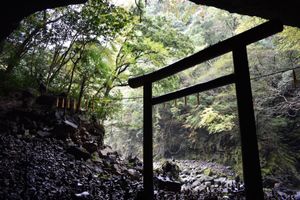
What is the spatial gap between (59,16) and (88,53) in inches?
70.1

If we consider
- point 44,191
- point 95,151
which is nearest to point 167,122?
point 95,151

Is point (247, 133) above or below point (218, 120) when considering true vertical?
below

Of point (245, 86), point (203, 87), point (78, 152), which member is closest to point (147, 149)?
point (203, 87)

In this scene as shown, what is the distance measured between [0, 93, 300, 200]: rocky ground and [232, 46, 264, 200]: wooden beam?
2442 millimetres

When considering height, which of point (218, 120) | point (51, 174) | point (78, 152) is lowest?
point (51, 174)

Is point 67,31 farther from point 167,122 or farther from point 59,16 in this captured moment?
point 167,122

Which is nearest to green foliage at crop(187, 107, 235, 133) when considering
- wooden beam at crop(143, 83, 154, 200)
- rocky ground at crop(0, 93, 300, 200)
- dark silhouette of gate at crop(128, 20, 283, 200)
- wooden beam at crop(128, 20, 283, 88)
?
rocky ground at crop(0, 93, 300, 200)

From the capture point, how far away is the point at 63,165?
644 centimetres

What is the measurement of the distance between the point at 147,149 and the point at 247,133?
2.26 m

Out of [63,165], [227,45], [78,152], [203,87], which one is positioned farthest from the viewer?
[78,152]

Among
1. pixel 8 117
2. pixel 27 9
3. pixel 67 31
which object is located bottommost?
pixel 8 117

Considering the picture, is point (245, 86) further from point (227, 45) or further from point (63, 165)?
point (63, 165)

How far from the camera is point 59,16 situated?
29.8ft

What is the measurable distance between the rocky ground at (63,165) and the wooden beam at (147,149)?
11.6 inches
